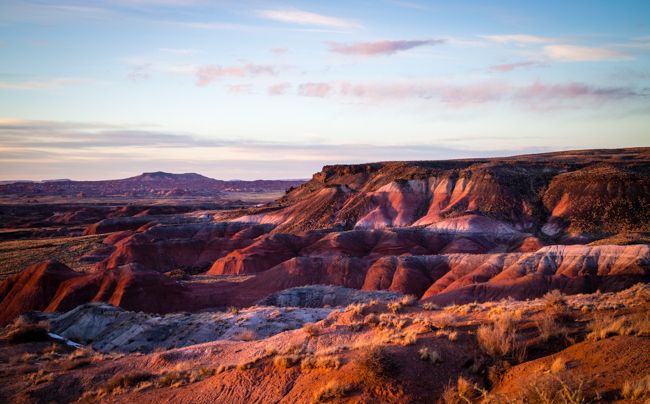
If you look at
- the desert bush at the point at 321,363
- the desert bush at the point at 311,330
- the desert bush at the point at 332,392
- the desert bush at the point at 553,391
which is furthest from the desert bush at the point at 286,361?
the desert bush at the point at 553,391

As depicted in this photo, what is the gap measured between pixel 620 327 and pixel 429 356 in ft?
12.3

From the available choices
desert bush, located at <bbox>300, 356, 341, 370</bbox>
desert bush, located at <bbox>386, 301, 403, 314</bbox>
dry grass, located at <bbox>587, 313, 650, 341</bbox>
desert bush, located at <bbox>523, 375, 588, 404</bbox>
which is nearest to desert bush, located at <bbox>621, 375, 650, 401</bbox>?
desert bush, located at <bbox>523, 375, 588, 404</bbox>

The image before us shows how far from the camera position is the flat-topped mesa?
60844 millimetres

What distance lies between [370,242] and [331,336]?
46.4m

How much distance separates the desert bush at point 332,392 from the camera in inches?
350

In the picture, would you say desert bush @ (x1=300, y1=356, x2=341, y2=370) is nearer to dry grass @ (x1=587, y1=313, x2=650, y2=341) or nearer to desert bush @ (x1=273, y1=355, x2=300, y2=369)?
desert bush @ (x1=273, y1=355, x2=300, y2=369)

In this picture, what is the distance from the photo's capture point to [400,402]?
847 cm

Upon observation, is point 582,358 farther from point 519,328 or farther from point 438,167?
point 438,167

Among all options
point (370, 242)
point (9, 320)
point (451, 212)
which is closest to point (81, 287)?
point (9, 320)

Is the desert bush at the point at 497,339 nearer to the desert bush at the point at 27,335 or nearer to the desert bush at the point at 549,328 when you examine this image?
the desert bush at the point at 549,328


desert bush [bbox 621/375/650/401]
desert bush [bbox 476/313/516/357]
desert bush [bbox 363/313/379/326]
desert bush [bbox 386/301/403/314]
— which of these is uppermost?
desert bush [bbox 621/375/650/401]

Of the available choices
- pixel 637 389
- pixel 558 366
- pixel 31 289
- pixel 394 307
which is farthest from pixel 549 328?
pixel 31 289

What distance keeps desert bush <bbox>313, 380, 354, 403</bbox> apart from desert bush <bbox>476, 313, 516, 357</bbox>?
2.87 m

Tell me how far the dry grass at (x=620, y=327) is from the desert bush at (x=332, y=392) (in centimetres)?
485
